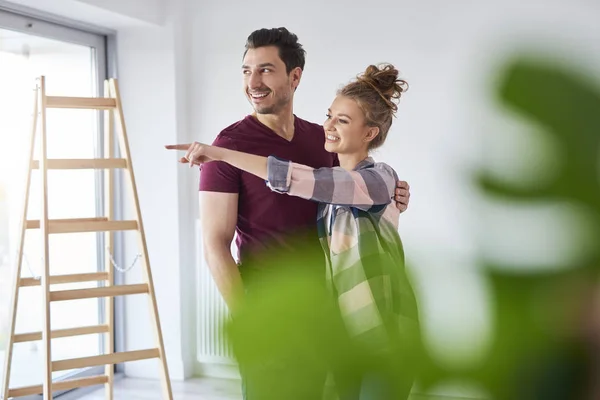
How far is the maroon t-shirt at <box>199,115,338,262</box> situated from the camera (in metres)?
1.94

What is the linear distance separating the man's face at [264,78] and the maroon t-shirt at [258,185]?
58 millimetres

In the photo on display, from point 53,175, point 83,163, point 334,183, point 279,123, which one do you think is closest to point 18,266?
point 83,163

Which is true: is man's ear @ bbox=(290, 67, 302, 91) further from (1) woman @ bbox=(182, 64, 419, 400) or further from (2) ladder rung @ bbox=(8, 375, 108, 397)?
(2) ladder rung @ bbox=(8, 375, 108, 397)

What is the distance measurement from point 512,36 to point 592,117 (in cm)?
2

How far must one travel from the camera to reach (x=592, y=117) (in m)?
0.17

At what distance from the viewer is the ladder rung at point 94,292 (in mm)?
2965

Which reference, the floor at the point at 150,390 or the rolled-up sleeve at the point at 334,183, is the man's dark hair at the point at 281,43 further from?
the floor at the point at 150,390

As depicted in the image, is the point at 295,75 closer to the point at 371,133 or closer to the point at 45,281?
the point at 371,133

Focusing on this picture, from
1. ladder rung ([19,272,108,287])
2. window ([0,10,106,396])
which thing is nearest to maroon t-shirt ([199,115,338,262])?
ladder rung ([19,272,108,287])

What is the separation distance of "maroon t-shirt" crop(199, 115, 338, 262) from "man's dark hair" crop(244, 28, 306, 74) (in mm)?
183

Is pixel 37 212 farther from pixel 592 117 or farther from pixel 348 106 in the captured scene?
pixel 592 117

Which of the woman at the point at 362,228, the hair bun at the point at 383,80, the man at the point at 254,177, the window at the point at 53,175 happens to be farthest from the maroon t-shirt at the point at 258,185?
the window at the point at 53,175

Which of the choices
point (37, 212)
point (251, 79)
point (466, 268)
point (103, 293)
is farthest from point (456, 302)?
point (37, 212)

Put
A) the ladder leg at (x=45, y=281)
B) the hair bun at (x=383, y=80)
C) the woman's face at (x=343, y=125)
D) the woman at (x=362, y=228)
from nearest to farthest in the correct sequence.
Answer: the woman at (x=362, y=228) → the woman's face at (x=343, y=125) → the hair bun at (x=383, y=80) → the ladder leg at (x=45, y=281)
